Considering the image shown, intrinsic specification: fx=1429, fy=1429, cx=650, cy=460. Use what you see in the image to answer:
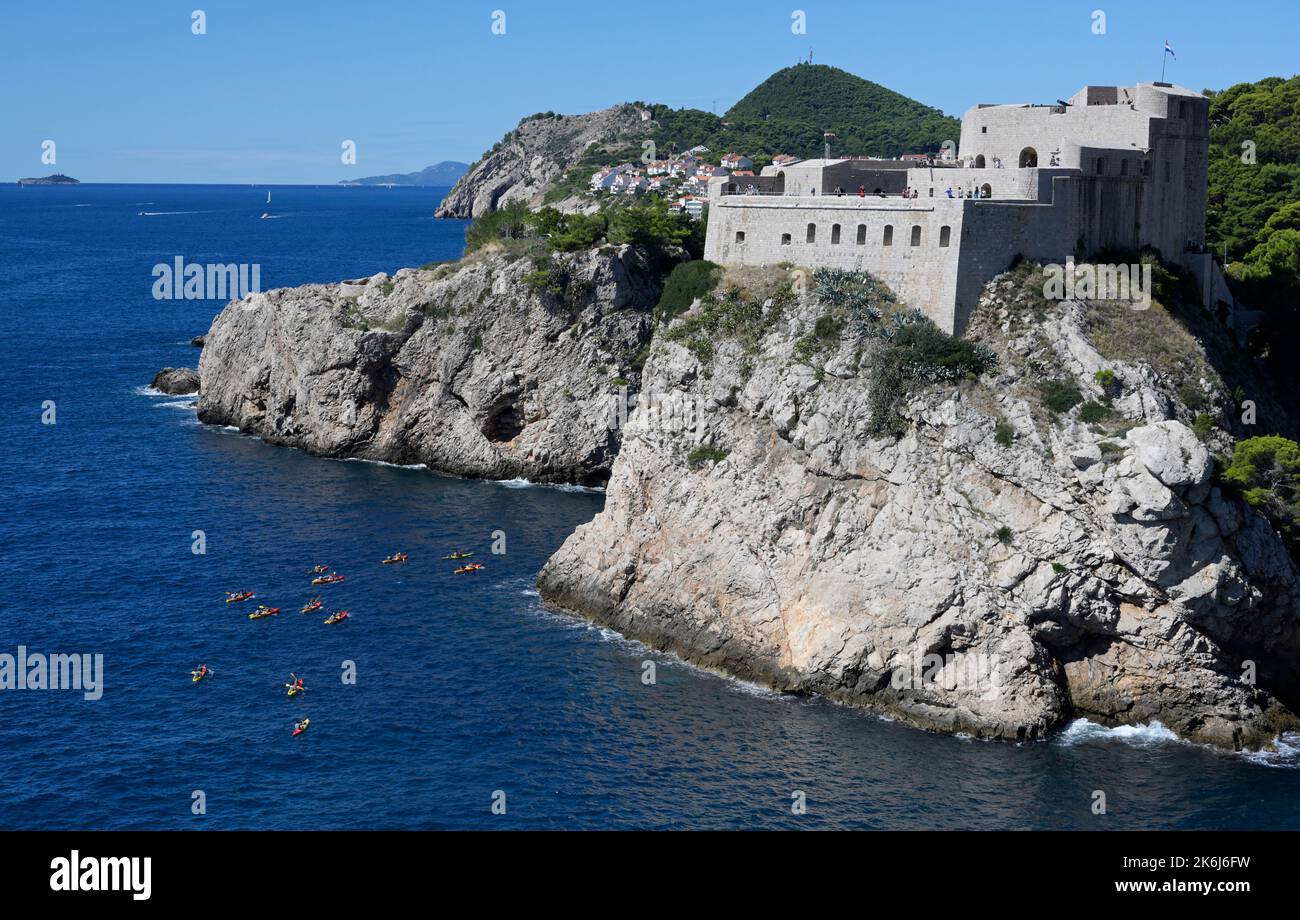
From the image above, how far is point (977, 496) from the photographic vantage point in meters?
56.5

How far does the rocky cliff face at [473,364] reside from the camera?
89.4m

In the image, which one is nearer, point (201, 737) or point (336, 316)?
point (201, 737)

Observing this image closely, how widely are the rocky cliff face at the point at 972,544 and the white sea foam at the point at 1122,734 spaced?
1.57 feet

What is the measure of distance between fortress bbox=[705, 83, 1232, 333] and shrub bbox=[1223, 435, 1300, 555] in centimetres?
1230

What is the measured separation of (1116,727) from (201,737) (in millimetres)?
33944

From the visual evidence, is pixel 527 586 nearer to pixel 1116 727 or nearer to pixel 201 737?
pixel 201 737

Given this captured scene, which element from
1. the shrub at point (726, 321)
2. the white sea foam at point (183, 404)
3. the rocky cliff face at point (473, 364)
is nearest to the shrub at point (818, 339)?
the shrub at point (726, 321)

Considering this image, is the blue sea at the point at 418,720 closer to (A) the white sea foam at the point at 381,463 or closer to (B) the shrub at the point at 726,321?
(A) the white sea foam at the point at 381,463

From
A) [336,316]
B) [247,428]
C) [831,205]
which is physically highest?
[831,205]

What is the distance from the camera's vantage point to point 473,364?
91.5 metres

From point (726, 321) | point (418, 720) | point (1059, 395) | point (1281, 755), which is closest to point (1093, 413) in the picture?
point (1059, 395)

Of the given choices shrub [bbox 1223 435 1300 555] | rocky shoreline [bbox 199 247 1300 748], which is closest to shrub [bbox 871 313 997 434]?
rocky shoreline [bbox 199 247 1300 748]
